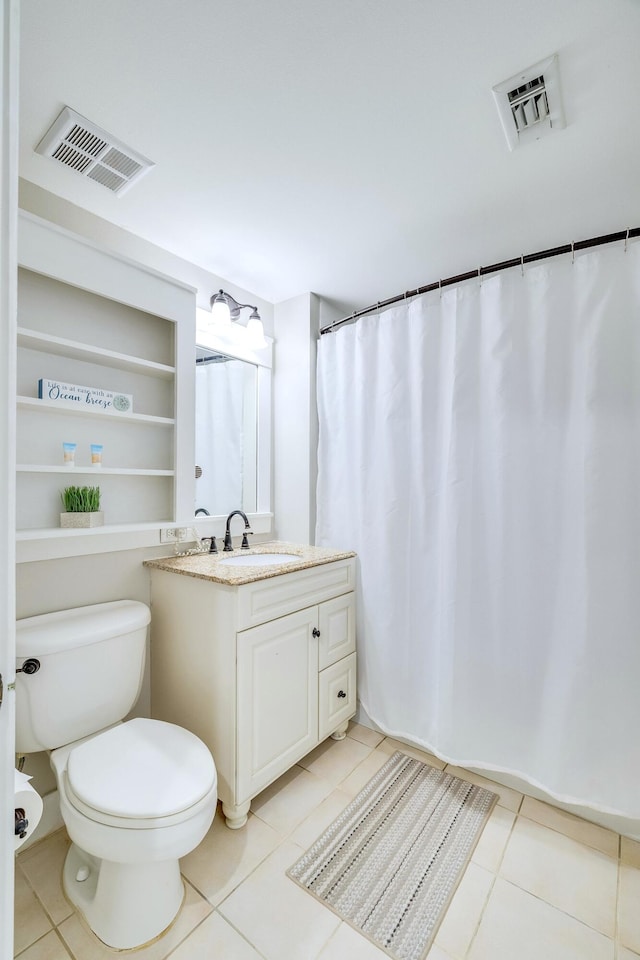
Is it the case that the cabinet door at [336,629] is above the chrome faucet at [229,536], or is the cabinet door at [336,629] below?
below

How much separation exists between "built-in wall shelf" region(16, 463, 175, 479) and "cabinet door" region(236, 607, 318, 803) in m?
0.74

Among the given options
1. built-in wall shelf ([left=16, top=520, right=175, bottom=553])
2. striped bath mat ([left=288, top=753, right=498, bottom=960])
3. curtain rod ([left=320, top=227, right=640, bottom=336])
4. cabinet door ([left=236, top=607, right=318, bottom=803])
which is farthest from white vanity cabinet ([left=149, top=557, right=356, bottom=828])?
curtain rod ([left=320, top=227, right=640, bottom=336])

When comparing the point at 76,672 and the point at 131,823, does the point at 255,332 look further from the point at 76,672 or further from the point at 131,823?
the point at 131,823

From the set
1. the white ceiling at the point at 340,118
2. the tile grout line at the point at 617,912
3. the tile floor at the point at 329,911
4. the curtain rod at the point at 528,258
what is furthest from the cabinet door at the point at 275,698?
the white ceiling at the point at 340,118

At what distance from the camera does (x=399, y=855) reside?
1.40 metres

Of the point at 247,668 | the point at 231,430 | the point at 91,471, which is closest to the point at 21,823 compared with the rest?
the point at 247,668

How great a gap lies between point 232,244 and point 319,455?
3.51 feet

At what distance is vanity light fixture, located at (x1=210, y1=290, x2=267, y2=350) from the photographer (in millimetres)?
1959

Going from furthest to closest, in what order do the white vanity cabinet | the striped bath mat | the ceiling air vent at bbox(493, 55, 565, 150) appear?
the white vanity cabinet → the striped bath mat → the ceiling air vent at bbox(493, 55, 565, 150)

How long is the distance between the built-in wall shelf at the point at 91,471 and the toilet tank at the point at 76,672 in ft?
1.62

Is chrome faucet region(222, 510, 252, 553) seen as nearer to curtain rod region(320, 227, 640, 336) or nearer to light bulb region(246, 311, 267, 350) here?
light bulb region(246, 311, 267, 350)

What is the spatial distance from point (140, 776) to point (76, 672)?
0.39m

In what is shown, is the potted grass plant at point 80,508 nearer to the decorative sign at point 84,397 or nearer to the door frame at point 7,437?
the decorative sign at point 84,397

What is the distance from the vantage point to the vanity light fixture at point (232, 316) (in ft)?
6.43
